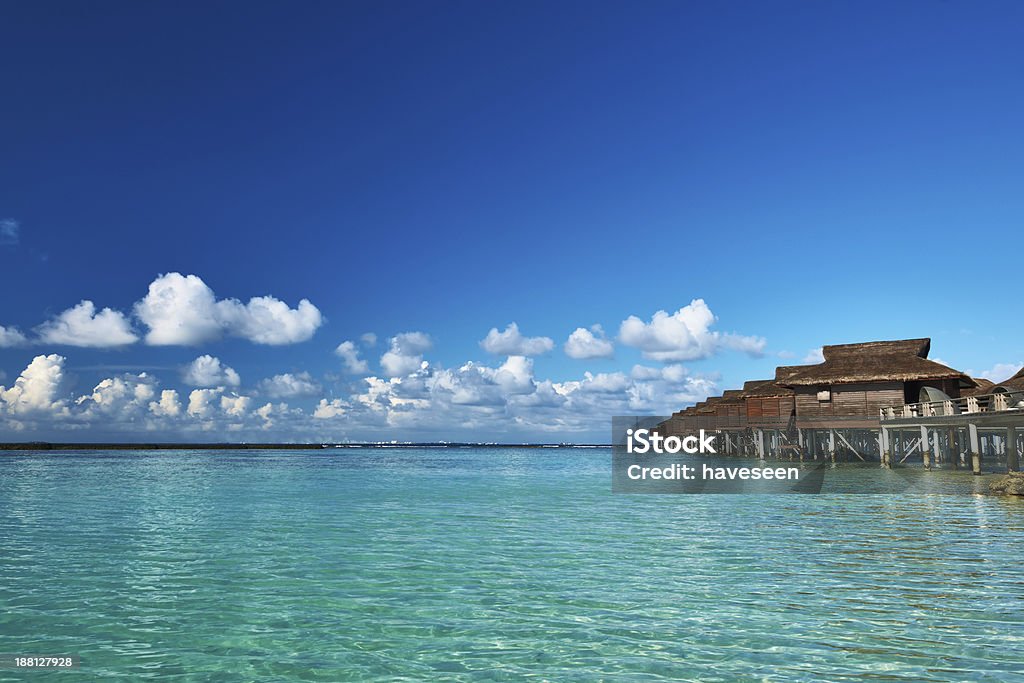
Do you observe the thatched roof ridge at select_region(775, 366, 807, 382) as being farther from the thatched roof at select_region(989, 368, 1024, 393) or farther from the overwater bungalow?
the thatched roof at select_region(989, 368, 1024, 393)

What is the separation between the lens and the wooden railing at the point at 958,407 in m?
31.0

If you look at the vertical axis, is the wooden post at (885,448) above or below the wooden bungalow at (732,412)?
below

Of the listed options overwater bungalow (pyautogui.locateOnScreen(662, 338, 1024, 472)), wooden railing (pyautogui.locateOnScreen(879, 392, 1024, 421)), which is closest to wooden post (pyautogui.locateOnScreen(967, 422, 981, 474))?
wooden railing (pyautogui.locateOnScreen(879, 392, 1024, 421))

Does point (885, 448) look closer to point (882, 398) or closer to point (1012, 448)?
point (882, 398)

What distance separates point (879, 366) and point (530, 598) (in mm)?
45650

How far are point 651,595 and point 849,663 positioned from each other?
362cm

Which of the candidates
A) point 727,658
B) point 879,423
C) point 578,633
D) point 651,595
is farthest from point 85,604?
point 879,423

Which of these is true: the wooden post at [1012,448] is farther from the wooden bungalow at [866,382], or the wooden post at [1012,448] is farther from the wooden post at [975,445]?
the wooden bungalow at [866,382]

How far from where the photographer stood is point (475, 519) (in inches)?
880

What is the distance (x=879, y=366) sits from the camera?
4916 cm

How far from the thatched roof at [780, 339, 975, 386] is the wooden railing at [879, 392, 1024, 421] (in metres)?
2.46

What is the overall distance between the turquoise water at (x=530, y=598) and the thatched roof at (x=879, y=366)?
2938cm

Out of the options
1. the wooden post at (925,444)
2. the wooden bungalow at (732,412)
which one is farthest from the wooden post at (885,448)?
the wooden bungalow at (732,412)

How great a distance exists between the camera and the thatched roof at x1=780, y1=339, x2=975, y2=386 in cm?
4753
